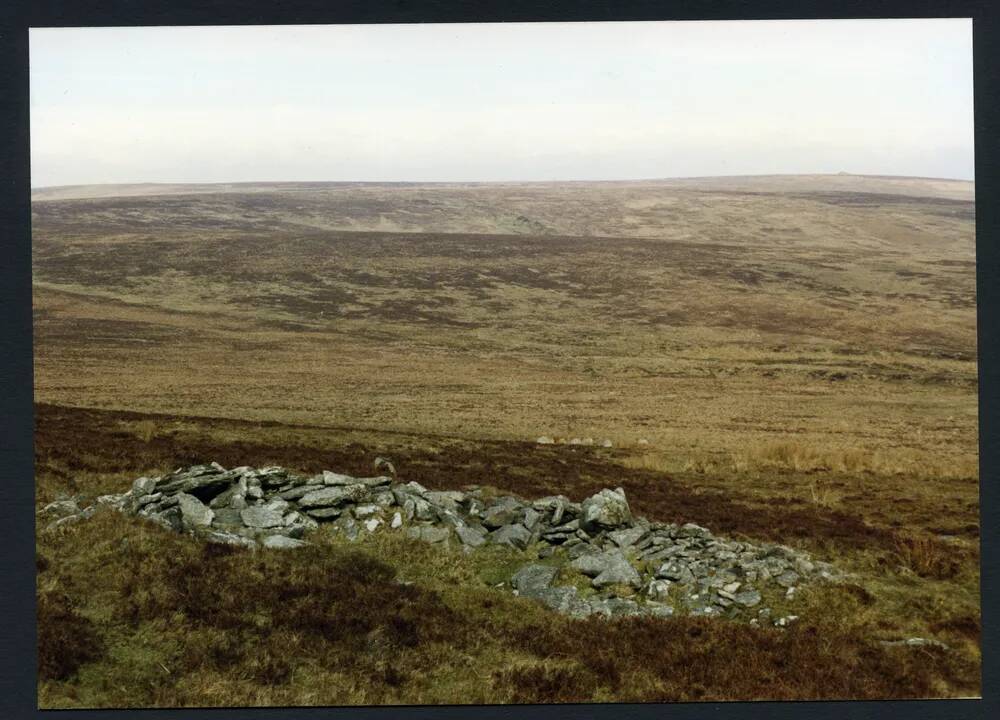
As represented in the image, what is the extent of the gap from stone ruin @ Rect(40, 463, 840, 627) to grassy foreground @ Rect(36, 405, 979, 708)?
48 centimetres

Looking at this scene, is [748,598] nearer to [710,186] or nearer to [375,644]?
[375,644]

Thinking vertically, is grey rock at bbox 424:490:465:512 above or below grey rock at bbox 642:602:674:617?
above

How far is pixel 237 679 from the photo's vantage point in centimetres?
1329

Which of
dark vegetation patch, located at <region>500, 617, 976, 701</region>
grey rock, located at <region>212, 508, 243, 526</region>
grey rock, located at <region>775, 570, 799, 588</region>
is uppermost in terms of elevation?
grey rock, located at <region>212, 508, 243, 526</region>

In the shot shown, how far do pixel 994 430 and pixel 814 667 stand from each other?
Result: 5.31m

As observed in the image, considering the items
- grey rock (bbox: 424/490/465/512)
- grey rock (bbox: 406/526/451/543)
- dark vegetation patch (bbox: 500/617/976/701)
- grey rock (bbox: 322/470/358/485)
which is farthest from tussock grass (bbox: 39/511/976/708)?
grey rock (bbox: 322/470/358/485)

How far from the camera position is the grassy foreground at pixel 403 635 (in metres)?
13.3

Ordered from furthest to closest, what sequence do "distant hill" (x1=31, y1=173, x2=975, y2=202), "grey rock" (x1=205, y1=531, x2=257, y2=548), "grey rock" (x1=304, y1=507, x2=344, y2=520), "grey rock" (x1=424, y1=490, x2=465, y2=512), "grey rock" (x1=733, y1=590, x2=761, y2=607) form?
"distant hill" (x1=31, y1=173, x2=975, y2=202) < "grey rock" (x1=424, y1=490, x2=465, y2=512) < "grey rock" (x1=304, y1=507, x2=344, y2=520) < "grey rock" (x1=205, y1=531, x2=257, y2=548) < "grey rock" (x1=733, y1=590, x2=761, y2=607)

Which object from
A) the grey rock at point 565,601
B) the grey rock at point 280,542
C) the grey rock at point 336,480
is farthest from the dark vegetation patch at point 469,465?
the grey rock at point 280,542

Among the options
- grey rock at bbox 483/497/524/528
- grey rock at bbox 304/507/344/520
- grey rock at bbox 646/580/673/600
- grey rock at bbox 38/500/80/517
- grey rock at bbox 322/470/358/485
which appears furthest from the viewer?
grey rock at bbox 322/470/358/485

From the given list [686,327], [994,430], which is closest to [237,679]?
[994,430]

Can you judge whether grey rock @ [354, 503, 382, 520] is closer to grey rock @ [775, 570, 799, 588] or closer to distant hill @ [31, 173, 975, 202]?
grey rock @ [775, 570, 799, 588]

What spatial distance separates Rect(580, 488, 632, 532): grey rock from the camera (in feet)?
57.3

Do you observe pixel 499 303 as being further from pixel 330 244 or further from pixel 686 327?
pixel 330 244
